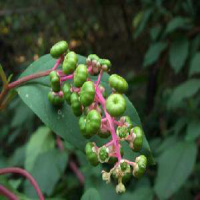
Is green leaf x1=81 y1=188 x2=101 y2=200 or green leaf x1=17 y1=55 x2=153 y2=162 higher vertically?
green leaf x1=17 y1=55 x2=153 y2=162

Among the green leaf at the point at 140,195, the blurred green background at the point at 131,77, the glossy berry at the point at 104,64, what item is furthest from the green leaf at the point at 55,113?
the green leaf at the point at 140,195

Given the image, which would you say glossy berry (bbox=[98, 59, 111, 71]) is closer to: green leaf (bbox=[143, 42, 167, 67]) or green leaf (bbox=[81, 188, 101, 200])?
green leaf (bbox=[81, 188, 101, 200])

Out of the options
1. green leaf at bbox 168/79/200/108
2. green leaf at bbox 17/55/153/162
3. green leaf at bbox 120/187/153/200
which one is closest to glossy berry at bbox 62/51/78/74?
green leaf at bbox 17/55/153/162

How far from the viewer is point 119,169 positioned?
0.63 m

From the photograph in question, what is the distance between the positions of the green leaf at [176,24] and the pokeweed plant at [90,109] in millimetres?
1276

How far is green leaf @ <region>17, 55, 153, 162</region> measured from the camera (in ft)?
2.64

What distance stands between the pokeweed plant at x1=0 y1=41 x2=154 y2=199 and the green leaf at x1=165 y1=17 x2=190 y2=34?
128cm

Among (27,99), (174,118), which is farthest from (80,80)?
(174,118)

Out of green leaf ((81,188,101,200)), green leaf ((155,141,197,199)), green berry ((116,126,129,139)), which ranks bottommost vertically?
green leaf ((155,141,197,199))

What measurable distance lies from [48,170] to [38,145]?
292 millimetres

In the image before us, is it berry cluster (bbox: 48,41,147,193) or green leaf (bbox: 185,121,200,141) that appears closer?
berry cluster (bbox: 48,41,147,193)

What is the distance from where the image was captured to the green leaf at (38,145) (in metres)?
1.82

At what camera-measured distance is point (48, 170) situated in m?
1.65

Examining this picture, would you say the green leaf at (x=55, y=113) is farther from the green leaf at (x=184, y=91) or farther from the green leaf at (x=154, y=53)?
the green leaf at (x=154, y=53)
